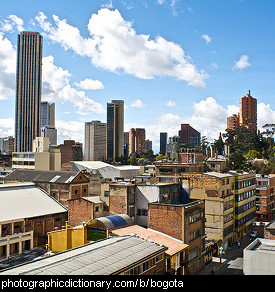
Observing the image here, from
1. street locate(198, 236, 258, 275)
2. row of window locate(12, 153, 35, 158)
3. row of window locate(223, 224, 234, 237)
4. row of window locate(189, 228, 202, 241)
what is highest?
row of window locate(12, 153, 35, 158)

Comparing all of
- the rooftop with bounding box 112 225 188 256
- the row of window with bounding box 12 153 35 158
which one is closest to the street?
the rooftop with bounding box 112 225 188 256

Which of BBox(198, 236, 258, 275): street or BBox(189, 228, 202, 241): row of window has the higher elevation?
BBox(189, 228, 202, 241): row of window

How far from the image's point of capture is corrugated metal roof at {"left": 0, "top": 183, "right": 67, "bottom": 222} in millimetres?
47375

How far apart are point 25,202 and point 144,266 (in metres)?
31.6

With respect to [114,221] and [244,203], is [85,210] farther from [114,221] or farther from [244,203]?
[244,203]

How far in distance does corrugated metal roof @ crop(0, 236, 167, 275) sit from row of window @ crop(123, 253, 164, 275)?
690 mm

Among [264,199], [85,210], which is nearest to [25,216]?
[85,210]

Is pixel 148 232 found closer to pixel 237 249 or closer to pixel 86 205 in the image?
pixel 86 205

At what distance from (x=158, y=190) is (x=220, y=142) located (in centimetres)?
10227

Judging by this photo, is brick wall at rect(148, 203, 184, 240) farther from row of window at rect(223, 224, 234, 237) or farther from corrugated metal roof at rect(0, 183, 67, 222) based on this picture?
corrugated metal roof at rect(0, 183, 67, 222)

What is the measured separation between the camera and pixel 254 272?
2506 cm
